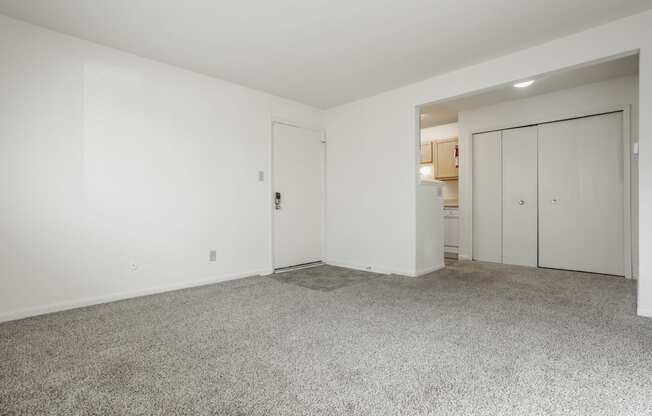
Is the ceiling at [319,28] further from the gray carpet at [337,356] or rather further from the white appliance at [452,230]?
the white appliance at [452,230]

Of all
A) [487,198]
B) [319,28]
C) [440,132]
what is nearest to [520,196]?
[487,198]

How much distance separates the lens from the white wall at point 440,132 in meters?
6.13

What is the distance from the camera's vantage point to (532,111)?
456cm

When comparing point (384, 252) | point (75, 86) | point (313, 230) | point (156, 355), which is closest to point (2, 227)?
point (75, 86)

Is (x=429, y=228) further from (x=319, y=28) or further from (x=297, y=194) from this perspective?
(x=319, y=28)

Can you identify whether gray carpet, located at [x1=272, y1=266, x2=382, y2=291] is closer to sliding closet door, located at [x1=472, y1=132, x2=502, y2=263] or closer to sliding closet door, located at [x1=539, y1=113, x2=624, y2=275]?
sliding closet door, located at [x1=472, y1=132, x2=502, y2=263]

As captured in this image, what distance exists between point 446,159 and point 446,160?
0.06 feet

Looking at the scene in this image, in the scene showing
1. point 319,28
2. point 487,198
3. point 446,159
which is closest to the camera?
point 319,28

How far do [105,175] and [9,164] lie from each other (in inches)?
25.6

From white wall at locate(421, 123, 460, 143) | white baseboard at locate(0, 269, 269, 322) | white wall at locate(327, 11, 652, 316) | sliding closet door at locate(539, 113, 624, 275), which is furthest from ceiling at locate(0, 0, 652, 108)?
white wall at locate(421, 123, 460, 143)

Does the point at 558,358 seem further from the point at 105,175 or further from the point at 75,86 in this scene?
the point at 75,86

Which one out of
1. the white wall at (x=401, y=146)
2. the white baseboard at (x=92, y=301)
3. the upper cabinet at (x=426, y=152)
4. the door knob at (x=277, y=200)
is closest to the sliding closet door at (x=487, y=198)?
the white wall at (x=401, y=146)

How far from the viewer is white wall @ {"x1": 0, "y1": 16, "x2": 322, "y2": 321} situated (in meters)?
Result: 2.61

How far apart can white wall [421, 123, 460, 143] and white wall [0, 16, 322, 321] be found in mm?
3767
